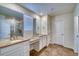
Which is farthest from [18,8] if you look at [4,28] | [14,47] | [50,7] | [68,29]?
[68,29]

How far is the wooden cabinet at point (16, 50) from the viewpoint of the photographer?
5.32ft

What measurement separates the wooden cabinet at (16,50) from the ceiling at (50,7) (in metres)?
0.88

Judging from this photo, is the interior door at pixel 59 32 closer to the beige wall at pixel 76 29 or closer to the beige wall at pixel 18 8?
the beige wall at pixel 76 29

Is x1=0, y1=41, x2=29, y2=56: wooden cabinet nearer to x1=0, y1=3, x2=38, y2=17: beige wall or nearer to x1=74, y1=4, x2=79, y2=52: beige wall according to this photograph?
x1=0, y1=3, x2=38, y2=17: beige wall

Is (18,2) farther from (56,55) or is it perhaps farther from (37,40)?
(56,55)

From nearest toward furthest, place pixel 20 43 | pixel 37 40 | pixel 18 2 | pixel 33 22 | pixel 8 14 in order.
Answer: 1. pixel 18 2
2. pixel 8 14
3. pixel 20 43
4. pixel 33 22
5. pixel 37 40

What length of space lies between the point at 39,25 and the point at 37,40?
45 cm

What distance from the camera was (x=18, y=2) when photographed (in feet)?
5.61

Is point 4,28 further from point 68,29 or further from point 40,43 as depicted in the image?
point 68,29

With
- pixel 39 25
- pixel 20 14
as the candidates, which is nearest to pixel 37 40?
pixel 39 25

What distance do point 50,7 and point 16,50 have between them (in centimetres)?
123

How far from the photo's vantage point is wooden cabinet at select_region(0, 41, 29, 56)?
162cm

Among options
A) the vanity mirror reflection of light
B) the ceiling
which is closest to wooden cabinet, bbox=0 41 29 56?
the vanity mirror reflection of light

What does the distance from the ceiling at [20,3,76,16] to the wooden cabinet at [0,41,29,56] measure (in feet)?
2.90
